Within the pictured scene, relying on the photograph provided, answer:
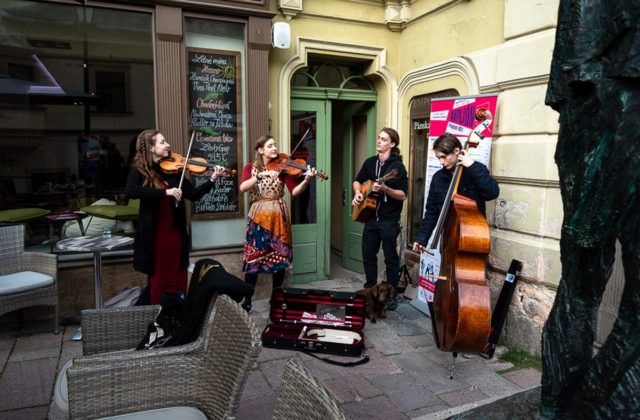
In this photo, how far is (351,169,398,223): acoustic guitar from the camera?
443cm

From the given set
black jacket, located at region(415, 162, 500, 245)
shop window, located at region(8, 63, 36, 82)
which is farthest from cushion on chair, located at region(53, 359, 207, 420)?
shop window, located at region(8, 63, 36, 82)

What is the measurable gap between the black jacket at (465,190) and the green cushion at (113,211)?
2948mm

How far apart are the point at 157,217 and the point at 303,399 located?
8.88 ft

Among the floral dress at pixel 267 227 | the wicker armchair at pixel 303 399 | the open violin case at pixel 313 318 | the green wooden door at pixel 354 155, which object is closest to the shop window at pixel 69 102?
the floral dress at pixel 267 227

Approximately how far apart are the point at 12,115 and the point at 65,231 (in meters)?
1.23

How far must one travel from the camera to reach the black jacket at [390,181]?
4.54 m

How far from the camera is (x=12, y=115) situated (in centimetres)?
467

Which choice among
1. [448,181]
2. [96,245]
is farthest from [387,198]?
[96,245]

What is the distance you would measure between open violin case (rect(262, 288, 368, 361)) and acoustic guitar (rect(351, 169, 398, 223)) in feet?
3.01

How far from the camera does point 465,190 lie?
3773mm

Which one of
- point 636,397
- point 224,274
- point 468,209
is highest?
point 468,209

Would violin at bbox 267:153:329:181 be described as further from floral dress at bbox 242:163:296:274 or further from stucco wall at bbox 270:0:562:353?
stucco wall at bbox 270:0:562:353

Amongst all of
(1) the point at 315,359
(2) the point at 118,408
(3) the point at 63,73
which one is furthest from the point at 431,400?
(3) the point at 63,73

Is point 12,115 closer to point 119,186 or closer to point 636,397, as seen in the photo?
point 119,186
